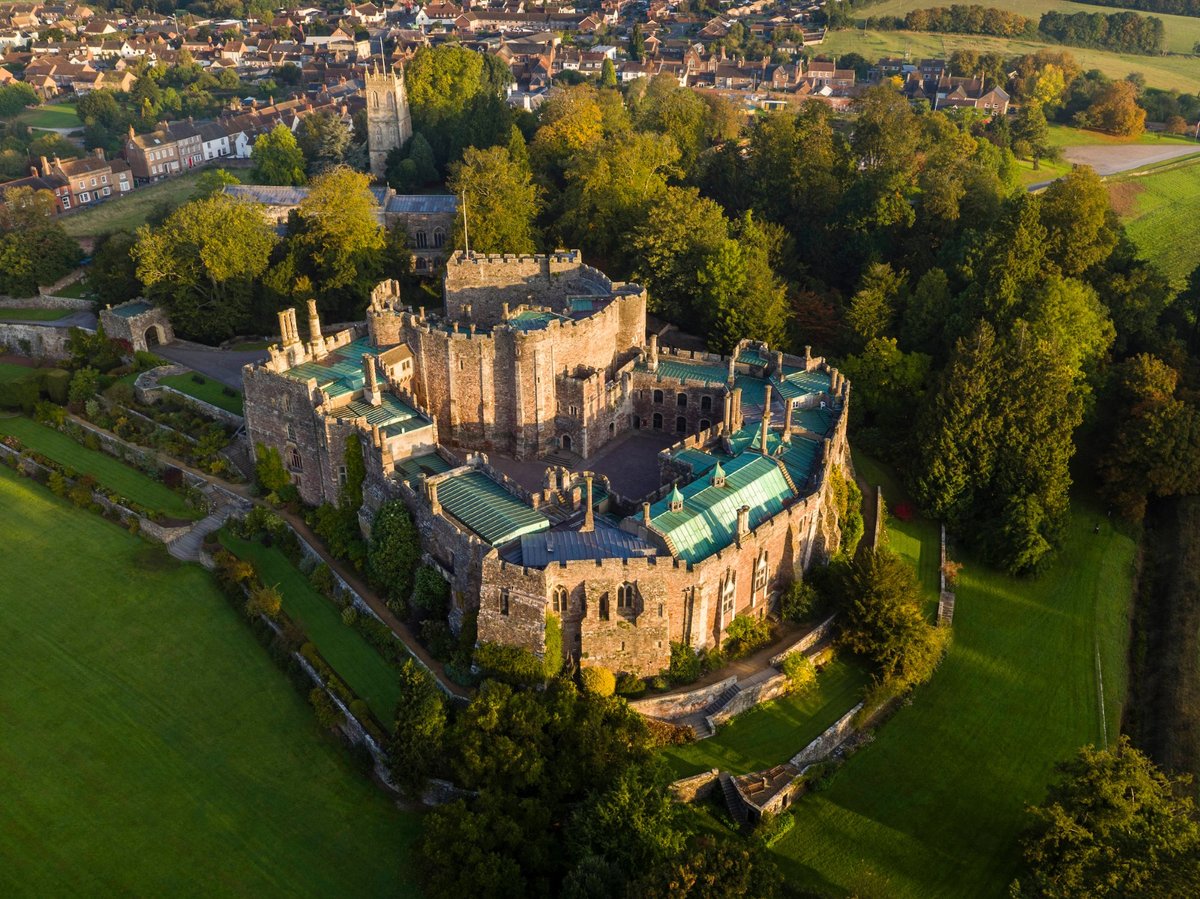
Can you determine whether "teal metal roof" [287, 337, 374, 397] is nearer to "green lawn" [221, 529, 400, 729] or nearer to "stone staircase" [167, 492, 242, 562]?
"stone staircase" [167, 492, 242, 562]

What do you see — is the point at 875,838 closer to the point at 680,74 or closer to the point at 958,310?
the point at 958,310

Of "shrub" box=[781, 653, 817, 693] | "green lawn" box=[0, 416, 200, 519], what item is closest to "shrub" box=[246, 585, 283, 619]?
"green lawn" box=[0, 416, 200, 519]

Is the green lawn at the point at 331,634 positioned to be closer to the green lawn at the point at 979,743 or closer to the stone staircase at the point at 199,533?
the stone staircase at the point at 199,533

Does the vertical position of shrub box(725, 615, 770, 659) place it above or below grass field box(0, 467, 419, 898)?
above

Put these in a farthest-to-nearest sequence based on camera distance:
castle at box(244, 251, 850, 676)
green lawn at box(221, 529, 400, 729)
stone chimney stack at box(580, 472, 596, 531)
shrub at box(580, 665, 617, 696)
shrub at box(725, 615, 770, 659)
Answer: shrub at box(725, 615, 770, 659), green lawn at box(221, 529, 400, 729), stone chimney stack at box(580, 472, 596, 531), castle at box(244, 251, 850, 676), shrub at box(580, 665, 617, 696)

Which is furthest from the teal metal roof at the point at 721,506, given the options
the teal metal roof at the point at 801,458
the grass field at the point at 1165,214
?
the grass field at the point at 1165,214

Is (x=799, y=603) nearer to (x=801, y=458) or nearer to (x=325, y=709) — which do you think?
(x=801, y=458)
